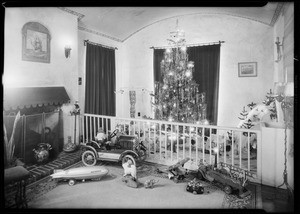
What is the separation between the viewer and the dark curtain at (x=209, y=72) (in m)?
5.62

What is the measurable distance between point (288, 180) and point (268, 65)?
3243 millimetres

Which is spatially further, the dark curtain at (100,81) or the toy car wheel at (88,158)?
the dark curtain at (100,81)

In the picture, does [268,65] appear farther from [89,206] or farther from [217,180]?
[89,206]

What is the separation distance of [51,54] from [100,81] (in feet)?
6.12

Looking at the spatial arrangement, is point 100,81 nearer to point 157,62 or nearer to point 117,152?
point 157,62

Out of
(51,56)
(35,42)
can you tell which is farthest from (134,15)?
(35,42)

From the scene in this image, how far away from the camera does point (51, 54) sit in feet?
13.5

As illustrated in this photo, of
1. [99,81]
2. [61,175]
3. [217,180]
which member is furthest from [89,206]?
[99,81]

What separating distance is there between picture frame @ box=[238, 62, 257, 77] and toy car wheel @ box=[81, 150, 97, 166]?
4.02 meters

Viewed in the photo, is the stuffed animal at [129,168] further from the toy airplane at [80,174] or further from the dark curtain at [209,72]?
the dark curtain at [209,72]

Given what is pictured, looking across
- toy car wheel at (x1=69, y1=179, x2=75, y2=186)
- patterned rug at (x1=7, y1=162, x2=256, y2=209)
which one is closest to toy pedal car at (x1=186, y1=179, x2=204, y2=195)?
patterned rug at (x1=7, y1=162, x2=256, y2=209)

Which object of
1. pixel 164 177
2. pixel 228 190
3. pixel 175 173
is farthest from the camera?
pixel 164 177

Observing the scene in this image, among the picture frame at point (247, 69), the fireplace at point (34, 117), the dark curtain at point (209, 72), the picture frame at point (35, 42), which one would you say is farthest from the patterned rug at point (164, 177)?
the picture frame at point (247, 69)

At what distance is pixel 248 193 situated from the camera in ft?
8.91
